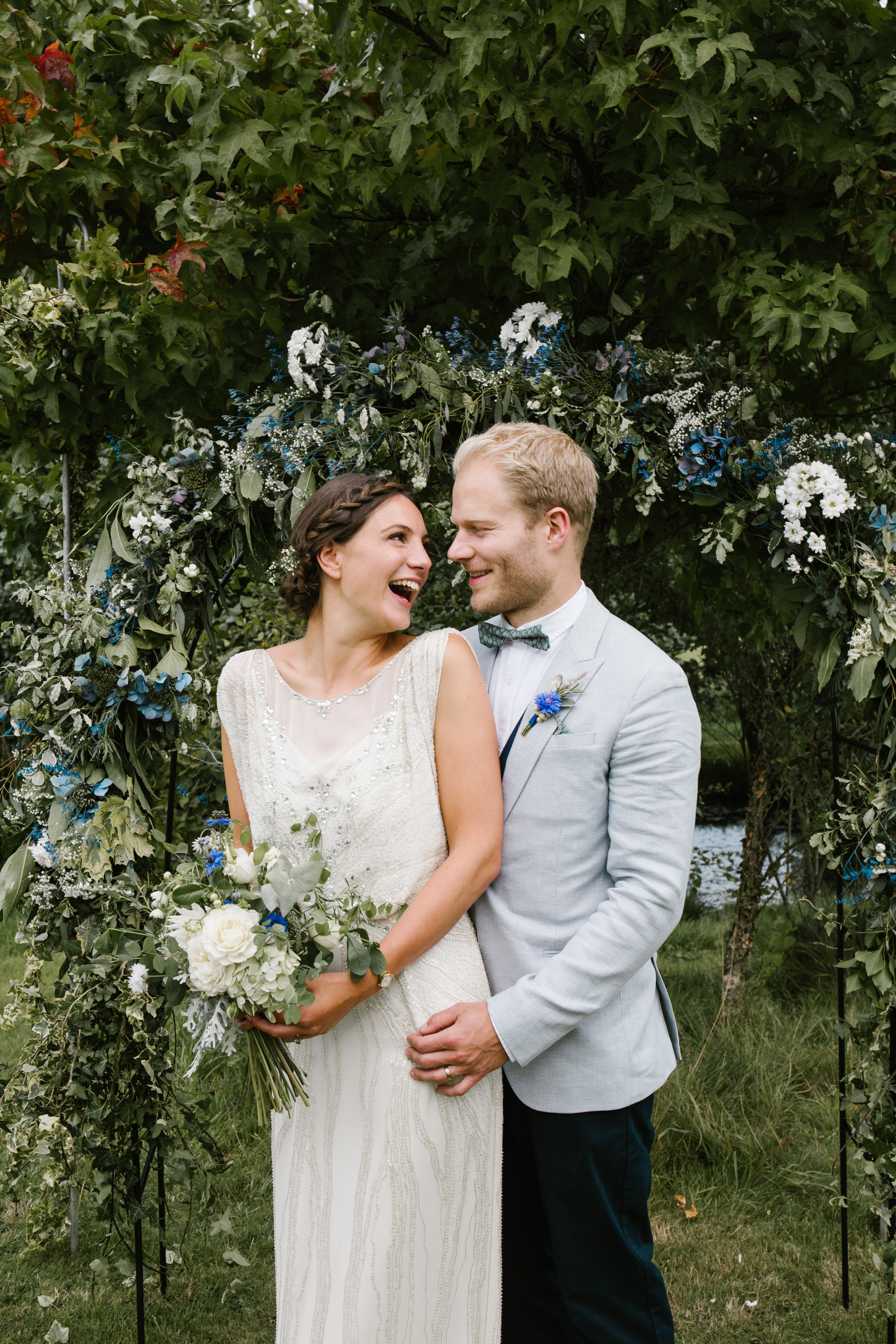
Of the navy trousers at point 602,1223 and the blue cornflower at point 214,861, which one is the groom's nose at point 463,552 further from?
the navy trousers at point 602,1223

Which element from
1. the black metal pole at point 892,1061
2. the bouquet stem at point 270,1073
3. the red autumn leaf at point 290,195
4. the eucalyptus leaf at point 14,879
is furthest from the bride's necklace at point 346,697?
the black metal pole at point 892,1061

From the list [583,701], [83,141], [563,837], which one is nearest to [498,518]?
[583,701]

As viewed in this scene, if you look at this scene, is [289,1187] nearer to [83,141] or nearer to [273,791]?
[273,791]

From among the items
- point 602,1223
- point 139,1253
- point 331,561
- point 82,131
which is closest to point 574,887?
point 602,1223

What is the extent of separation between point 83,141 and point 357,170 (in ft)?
2.25

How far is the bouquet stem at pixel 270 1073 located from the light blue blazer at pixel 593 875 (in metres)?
0.38

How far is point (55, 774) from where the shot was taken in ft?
8.70

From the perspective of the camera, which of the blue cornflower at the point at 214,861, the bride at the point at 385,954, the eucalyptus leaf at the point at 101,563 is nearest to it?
the blue cornflower at the point at 214,861

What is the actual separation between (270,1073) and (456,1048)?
328 millimetres

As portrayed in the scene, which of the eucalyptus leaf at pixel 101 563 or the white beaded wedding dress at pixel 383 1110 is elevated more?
the eucalyptus leaf at pixel 101 563

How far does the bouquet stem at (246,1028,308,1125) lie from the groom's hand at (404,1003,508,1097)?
0.22 metres

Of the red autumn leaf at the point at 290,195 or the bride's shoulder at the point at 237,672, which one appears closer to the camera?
the bride's shoulder at the point at 237,672

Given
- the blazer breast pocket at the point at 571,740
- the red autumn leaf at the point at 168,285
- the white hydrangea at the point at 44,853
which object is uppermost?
the red autumn leaf at the point at 168,285

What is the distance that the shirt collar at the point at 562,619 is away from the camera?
2.14m
